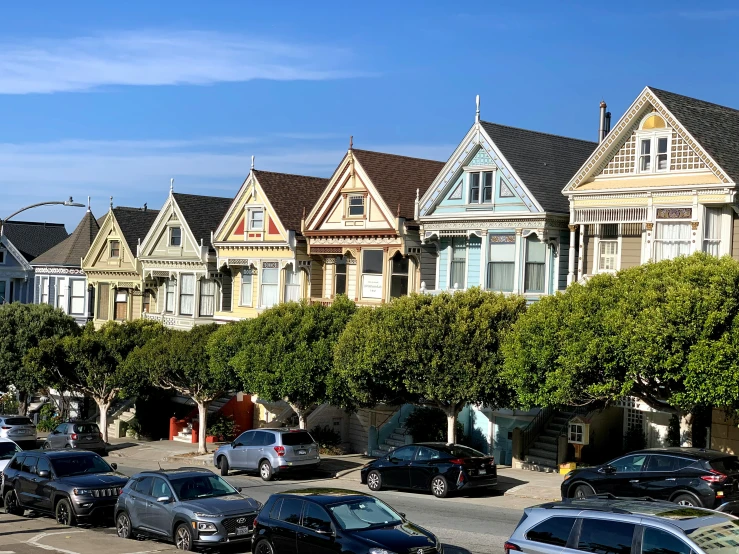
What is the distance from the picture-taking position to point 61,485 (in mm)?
25125

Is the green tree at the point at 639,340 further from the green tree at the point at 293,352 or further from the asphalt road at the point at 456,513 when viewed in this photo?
the green tree at the point at 293,352

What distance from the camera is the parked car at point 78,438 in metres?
41.9

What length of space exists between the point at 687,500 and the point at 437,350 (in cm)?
1083

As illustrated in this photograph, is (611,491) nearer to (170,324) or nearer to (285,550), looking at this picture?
(285,550)

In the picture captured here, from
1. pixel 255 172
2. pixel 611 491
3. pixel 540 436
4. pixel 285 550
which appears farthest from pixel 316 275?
pixel 285 550

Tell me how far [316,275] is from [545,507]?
30.9 metres

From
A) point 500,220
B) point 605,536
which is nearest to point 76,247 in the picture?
point 500,220

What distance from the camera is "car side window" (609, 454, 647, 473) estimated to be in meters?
23.3

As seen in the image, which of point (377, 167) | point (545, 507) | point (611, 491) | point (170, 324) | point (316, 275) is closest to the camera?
point (545, 507)

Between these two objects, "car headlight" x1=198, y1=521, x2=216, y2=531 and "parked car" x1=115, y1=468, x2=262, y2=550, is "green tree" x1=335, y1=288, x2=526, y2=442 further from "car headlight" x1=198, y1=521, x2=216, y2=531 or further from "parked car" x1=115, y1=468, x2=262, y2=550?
"car headlight" x1=198, y1=521, x2=216, y2=531

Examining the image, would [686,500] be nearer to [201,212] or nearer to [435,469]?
[435,469]

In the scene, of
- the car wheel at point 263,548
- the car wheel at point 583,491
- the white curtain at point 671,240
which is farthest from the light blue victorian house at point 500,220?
the car wheel at point 263,548

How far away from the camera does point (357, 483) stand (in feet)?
106

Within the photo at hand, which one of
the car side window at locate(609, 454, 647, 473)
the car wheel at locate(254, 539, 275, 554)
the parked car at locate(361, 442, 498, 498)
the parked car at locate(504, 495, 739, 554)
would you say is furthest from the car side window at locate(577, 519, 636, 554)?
the parked car at locate(361, 442, 498, 498)
